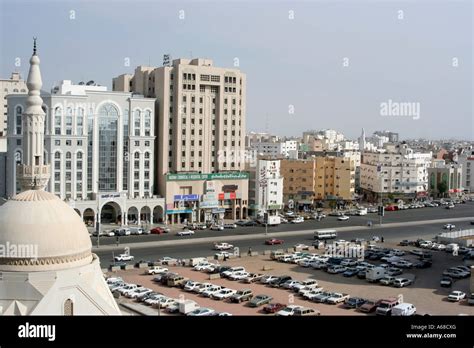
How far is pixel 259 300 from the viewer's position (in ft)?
34.6

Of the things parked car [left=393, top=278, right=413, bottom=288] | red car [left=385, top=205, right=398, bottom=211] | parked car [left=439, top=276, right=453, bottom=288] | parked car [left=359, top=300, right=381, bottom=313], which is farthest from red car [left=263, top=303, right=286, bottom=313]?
red car [left=385, top=205, right=398, bottom=211]

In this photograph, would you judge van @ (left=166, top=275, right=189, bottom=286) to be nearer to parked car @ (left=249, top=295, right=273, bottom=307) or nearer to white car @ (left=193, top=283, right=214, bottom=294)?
white car @ (left=193, top=283, right=214, bottom=294)

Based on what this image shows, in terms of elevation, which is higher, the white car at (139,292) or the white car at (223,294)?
the white car at (139,292)

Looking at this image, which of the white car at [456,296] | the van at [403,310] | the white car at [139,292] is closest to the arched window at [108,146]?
the white car at [139,292]

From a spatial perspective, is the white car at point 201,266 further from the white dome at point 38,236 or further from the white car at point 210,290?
the white dome at point 38,236

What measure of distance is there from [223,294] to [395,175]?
1924 centimetres

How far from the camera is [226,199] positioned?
21578 millimetres

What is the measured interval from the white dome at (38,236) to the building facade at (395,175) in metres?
24.3

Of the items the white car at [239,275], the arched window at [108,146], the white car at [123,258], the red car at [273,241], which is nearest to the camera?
the white car at [239,275]

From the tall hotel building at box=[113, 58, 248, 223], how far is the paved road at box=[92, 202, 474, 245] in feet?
6.02

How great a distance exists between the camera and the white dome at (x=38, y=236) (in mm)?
5082

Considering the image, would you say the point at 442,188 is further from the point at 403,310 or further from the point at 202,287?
the point at 403,310
